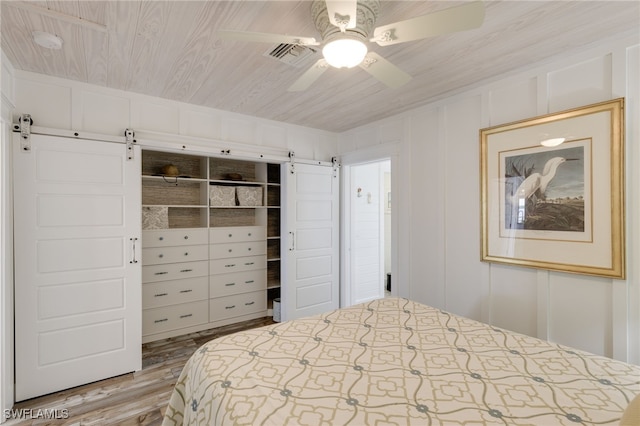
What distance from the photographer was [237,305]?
3945 millimetres

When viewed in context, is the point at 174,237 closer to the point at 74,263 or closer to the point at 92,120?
the point at 74,263

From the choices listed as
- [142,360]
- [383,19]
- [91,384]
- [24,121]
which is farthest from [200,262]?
A: [383,19]

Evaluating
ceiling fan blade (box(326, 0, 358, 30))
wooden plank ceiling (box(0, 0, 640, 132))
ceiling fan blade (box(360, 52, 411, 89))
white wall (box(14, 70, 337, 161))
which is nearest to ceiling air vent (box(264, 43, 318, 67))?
wooden plank ceiling (box(0, 0, 640, 132))

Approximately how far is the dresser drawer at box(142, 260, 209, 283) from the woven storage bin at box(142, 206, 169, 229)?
1.47 ft

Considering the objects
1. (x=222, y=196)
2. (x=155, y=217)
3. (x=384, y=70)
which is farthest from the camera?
(x=222, y=196)

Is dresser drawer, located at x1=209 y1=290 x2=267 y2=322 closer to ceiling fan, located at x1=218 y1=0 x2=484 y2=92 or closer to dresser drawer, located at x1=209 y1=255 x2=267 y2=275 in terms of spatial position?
dresser drawer, located at x1=209 y1=255 x2=267 y2=275

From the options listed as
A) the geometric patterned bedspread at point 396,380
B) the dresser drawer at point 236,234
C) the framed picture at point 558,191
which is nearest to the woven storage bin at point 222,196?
the dresser drawer at point 236,234

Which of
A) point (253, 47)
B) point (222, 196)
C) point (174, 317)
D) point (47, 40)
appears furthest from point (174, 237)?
point (253, 47)

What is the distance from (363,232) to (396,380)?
3239 millimetres

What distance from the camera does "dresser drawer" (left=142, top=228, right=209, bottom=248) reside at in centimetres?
334

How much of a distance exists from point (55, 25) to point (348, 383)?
2.43m

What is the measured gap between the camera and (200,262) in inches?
145

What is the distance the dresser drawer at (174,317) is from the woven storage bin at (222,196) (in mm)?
1212

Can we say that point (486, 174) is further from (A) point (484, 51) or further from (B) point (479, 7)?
(B) point (479, 7)
